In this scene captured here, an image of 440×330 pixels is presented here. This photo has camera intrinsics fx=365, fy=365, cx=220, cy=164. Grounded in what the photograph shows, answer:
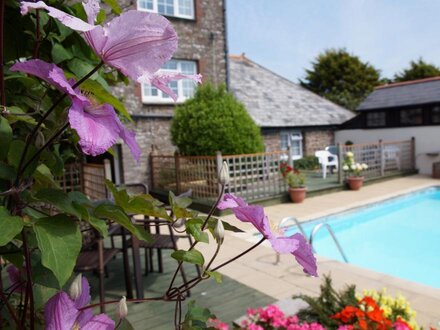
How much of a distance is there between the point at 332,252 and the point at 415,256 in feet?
5.16

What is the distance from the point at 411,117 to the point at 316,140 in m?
4.23

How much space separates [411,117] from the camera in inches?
625

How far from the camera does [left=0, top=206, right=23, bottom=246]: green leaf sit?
49cm

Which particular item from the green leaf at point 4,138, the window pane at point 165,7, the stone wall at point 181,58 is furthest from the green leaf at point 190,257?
the window pane at point 165,7

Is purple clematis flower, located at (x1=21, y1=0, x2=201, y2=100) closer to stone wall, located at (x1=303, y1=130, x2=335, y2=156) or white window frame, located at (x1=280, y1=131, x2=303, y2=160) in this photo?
white window frame, located at (x1=280, y1=131, x2=303, y2=160)

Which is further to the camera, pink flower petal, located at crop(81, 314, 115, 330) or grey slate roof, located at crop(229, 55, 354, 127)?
grey slate roof, located at crop(229, 55, 354, 127)

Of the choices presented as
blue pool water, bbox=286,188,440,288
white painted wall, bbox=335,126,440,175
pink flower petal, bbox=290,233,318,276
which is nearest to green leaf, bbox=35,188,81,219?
pink flower petal, bbox=290,233,318,276

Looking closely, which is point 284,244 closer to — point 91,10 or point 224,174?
point 224,174

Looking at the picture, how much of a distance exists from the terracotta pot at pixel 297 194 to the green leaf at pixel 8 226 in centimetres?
952

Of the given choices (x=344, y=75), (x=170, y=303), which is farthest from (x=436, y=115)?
(x=344, y=75)

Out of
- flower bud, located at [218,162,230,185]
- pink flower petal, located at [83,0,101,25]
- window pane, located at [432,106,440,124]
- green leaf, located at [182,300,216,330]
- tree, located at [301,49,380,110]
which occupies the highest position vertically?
tree, located at [301,49,380,110]

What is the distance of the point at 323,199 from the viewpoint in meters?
10.3

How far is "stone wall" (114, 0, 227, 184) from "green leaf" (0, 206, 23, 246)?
11.0 meters

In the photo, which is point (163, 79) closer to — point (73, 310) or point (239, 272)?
point (73, 310)
